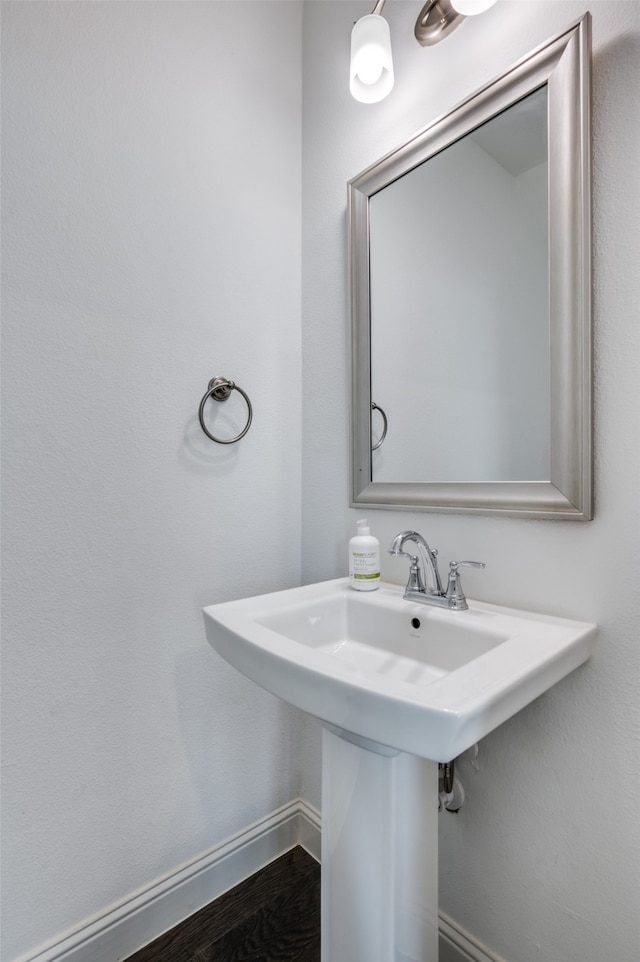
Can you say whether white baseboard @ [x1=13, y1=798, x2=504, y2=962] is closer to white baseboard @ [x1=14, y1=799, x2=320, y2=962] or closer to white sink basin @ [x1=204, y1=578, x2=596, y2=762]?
white baseboard @ [x1=14, y1=799, x2=320, y2=962]

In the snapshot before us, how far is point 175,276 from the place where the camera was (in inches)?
41.9

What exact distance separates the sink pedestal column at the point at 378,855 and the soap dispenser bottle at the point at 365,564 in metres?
0.31

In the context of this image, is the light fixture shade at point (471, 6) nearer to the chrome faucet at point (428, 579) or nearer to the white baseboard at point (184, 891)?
the chrome faucet at point (428, 579)

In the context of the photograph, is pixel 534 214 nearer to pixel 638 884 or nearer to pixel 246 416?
pixel 246 416

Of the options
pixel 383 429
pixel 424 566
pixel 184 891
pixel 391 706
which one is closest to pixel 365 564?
pixel 424 566

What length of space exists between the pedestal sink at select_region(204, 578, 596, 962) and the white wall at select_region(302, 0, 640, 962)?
0.08 meters

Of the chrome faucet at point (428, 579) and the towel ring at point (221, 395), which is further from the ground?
the towel ring at point (221, 395)

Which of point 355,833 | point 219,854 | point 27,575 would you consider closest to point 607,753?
→ point 355,833

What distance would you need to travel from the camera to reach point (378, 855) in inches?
27.0

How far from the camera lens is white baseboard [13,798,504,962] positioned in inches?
35.5

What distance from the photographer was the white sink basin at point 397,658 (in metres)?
0.50

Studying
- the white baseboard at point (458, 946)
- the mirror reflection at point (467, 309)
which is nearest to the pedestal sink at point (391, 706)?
the white baseboard at point (458, 946)

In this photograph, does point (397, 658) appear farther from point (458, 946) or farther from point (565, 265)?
point (565, 265)

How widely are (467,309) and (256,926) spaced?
1465 millimetres
